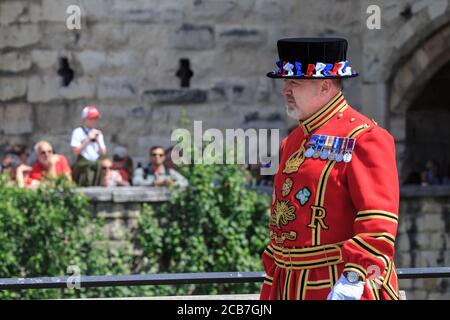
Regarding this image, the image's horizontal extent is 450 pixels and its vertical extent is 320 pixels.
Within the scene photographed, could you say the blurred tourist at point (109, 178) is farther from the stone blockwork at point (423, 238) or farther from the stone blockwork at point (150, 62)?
the stone blockwork at point (423, 238)

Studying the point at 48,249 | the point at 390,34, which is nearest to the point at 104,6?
the point at 390,34

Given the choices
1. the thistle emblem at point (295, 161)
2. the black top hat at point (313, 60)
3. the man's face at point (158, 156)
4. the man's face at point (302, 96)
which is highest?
the black top hat at point (313, 60)

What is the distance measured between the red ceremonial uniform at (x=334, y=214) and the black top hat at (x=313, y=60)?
0.44ft

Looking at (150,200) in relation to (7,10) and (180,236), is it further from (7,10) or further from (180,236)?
(7,10)

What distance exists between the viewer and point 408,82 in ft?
48.8

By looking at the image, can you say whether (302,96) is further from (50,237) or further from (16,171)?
(16,171)

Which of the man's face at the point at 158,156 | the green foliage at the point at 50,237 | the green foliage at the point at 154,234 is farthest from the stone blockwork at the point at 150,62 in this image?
the green foliage at the point at 50,237

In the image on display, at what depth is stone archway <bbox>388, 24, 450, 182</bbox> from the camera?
575 inches

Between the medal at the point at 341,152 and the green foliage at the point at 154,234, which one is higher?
the medal at the point at 341,152

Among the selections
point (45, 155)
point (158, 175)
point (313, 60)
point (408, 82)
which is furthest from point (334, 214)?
point (408, 82)

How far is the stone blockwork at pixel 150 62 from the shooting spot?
15055 millimetres

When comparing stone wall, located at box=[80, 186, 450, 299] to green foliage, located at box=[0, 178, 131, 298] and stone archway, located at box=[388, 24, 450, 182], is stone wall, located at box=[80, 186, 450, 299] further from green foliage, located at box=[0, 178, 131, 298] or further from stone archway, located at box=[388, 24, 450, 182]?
green foliage, located at box=[0, 178, 131, 298]

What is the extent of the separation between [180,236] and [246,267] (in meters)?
0.64
